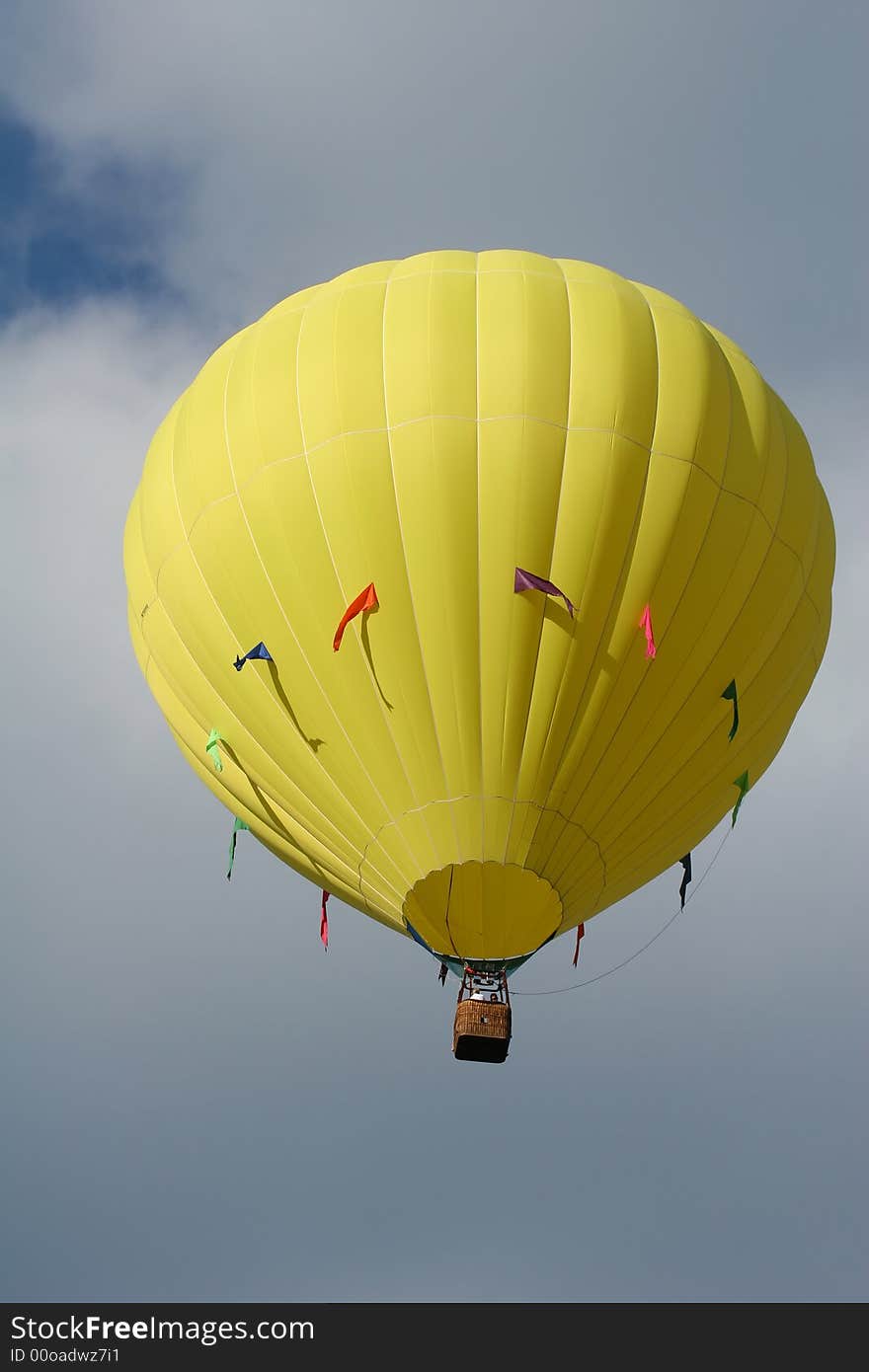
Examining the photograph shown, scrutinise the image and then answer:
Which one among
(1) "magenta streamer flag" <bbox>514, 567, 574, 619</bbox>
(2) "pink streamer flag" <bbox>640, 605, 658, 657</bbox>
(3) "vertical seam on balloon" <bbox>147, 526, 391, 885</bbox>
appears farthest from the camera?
(3) "vertical seam on balloon" <bbox>147, 526, 391, 885</bbox>

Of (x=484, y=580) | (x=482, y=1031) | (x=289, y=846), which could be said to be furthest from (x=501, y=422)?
(x=482, y=1031)

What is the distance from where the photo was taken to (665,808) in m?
19.0

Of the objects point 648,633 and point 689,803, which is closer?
point 648,633

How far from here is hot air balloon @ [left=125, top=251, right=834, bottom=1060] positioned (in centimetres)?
1808

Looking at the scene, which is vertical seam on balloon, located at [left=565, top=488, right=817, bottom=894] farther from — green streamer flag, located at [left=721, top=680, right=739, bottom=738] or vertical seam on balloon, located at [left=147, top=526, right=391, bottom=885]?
vertical seam on balloon, located at [left=147, top=526, right=391, bottom=885]

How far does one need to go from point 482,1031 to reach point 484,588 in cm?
325

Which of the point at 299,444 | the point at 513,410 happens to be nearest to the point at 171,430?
the point at 299,444

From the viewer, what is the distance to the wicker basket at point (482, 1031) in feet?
59.6

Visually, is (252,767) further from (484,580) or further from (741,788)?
(741,788)

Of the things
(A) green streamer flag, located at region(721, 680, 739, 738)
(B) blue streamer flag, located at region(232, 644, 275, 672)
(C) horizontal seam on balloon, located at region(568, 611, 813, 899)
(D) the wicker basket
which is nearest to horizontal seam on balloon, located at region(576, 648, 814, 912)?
(C) horizontal seam on balloon, located at region(568, 611, 813, 899)

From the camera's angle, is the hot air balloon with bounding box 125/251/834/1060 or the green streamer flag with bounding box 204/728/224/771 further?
the green streamer flag with bounding box 204/728/224/771

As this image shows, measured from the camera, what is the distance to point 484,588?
18.0 m

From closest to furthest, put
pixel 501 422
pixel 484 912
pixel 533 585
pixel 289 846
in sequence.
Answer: pixel 533 585 < pixel 501 422 < pixel 484 912 < pixel 289 846

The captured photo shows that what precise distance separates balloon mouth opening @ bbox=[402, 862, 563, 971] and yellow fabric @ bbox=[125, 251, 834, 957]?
0.08 ft
